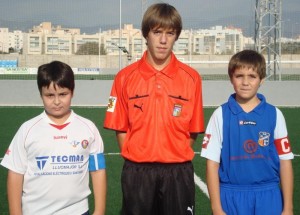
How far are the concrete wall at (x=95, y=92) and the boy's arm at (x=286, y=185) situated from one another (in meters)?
12.5

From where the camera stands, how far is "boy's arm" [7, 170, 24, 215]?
2.74 m

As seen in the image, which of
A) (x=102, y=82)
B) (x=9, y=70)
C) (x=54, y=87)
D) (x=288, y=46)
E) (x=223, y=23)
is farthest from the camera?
(x=9, y=70)

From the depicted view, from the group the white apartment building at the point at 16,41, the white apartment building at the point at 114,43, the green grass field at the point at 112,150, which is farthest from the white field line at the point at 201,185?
the white apartment building at the point at 16,41

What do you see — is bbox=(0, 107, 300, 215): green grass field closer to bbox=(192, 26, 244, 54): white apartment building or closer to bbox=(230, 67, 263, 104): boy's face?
bbox=(230, 67, 263, 104): boy's face

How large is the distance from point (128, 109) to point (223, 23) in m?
15.9

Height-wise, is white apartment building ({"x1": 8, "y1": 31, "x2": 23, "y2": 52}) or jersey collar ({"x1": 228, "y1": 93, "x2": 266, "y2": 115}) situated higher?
white apartment building ({"x1": 8, "y1": 31, "x2": 23, "y2": 52})

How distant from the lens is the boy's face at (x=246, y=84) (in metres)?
3.04

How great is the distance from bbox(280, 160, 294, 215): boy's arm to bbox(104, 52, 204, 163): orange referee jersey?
65 centimetres

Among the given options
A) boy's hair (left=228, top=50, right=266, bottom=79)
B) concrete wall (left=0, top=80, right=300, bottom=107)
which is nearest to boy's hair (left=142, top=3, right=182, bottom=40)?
boy's hair (left=228, top=50, right=266, bottom=79)

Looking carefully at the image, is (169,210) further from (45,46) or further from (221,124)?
(45,46)

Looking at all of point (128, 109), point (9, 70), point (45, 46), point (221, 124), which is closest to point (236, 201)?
point (221, 124)

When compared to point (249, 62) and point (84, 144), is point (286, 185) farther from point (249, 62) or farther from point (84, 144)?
point (84, 144)

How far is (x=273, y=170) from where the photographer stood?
3.02 metres

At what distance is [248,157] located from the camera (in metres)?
2.99
